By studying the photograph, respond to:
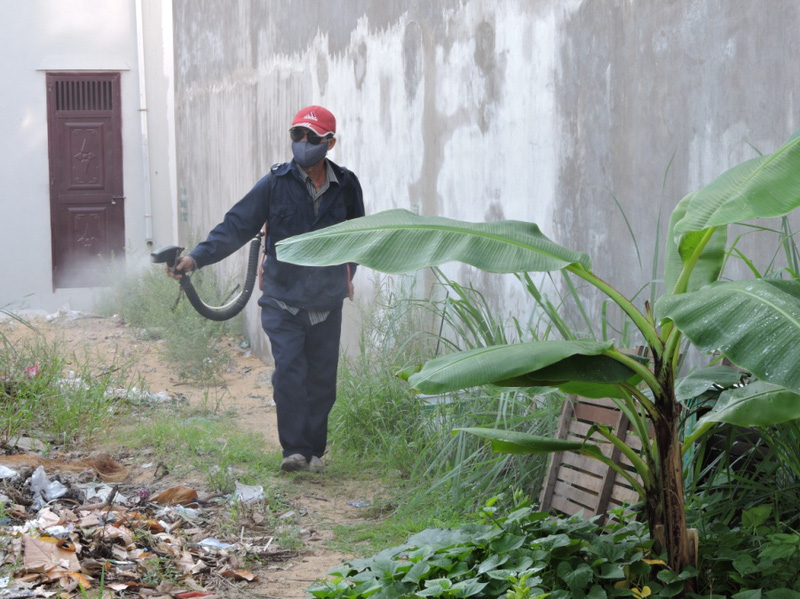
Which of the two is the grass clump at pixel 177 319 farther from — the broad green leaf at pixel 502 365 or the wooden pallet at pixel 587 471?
the broad green leaf at pixel 502 365

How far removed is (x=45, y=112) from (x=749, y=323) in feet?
41.7

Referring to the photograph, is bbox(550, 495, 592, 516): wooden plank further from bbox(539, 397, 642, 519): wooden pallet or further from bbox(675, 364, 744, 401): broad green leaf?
bbox(675, 364, 744, 401): broad green leaf

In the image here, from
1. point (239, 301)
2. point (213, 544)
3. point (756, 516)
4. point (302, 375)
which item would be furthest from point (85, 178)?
point (756, 516)

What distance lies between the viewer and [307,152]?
5656mm

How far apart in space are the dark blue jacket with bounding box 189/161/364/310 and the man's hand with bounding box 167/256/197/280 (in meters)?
0.12

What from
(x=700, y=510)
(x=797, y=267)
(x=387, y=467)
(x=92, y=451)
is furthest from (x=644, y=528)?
(x=92, y=451)

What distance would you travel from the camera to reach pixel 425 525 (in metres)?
4.53

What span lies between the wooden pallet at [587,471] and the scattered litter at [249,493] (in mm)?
1608

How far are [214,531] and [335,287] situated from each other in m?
1.78

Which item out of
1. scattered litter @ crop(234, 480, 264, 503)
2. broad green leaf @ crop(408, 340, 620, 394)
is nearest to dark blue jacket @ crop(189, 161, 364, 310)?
scattered litter @ crop(234, 480, 264, 503)

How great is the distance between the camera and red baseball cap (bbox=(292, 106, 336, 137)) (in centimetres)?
566

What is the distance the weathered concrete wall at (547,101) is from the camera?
3.83m

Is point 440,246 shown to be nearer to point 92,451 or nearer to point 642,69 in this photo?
point 642,69

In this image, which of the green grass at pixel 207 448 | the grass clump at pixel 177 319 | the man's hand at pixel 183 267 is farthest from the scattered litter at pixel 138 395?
the man's hand at pixel 183 267
